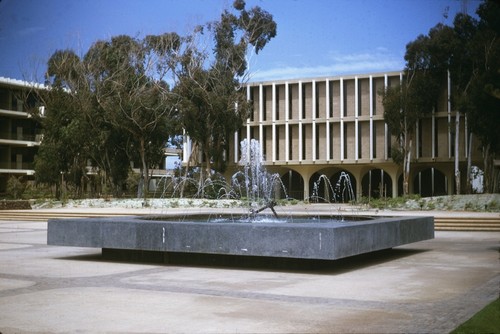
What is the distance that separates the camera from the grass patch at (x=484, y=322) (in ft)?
19.9

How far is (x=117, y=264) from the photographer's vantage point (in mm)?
12320

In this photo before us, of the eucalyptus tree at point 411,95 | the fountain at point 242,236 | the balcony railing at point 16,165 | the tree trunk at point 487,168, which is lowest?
the fountain at point 242,236

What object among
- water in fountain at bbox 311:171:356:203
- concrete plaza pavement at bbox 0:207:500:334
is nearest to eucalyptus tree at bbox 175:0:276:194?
water in fountain at bbox 311:171:356:203

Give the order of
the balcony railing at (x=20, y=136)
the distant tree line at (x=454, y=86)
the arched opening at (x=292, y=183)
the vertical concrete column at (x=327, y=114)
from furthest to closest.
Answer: the arched opening at (x=292, y=183) < the balcony railing at (x=20, y=136) < the vertical concrete column at (x=327, y=114) < the distant tree line at (x=454, y=86)

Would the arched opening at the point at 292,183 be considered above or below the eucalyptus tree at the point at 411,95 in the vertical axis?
below

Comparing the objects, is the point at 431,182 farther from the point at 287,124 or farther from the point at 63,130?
the point at 63,130

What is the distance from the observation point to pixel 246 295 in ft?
28.1

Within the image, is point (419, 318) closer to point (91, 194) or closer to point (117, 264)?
point (117, 264)

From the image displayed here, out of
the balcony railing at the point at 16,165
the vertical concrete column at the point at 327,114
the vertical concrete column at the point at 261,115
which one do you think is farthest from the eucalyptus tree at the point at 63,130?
the vertical concrete column at the point at 327,114

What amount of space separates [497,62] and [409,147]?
1482 centimetres

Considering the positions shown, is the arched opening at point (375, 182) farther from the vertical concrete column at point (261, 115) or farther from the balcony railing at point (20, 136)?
the balcony railing at point (20, 136)

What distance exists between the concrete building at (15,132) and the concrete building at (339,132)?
19.2 meters

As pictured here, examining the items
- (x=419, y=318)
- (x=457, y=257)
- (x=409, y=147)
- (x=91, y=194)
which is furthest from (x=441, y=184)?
(x=419, y=318)

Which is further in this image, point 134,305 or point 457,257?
point 457,257
